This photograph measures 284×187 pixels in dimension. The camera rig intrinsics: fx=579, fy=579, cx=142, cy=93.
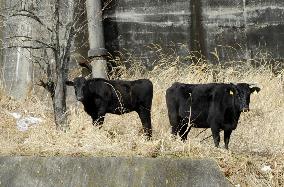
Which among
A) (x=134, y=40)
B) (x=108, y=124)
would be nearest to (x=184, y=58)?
(x=134, y=40)

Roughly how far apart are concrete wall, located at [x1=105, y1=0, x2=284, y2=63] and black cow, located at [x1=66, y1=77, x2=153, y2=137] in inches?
184

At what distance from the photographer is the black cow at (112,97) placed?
9547mm

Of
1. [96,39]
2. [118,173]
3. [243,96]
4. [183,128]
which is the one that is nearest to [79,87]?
[183,128]

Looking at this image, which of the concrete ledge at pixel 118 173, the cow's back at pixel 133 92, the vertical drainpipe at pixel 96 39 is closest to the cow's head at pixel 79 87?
the cow's back at pixel 133 92

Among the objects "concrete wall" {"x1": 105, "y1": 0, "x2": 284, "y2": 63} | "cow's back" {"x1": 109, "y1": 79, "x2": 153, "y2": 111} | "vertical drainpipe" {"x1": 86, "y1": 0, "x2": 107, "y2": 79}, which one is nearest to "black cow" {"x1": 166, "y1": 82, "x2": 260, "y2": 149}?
"cow's back" {"x1": 109, "y1": 79, "x2": 153, "y2": 111}

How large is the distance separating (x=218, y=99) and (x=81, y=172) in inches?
103

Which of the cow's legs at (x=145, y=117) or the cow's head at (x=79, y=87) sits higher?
the cow's head at (x=79, y=87)

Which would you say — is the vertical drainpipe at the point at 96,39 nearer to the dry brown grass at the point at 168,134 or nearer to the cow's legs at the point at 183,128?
the dry brown grass at the point at 168,134

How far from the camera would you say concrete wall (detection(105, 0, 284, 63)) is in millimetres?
14609

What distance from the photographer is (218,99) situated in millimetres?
8938

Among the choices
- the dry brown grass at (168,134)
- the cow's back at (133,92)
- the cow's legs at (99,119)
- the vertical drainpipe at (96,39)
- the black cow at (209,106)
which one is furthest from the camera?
the vertical drainpipe at (96,39)

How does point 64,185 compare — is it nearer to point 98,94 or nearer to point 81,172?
point 81,172

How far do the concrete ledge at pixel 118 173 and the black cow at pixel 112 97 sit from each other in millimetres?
1972

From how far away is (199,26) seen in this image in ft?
Answer: 48.3
